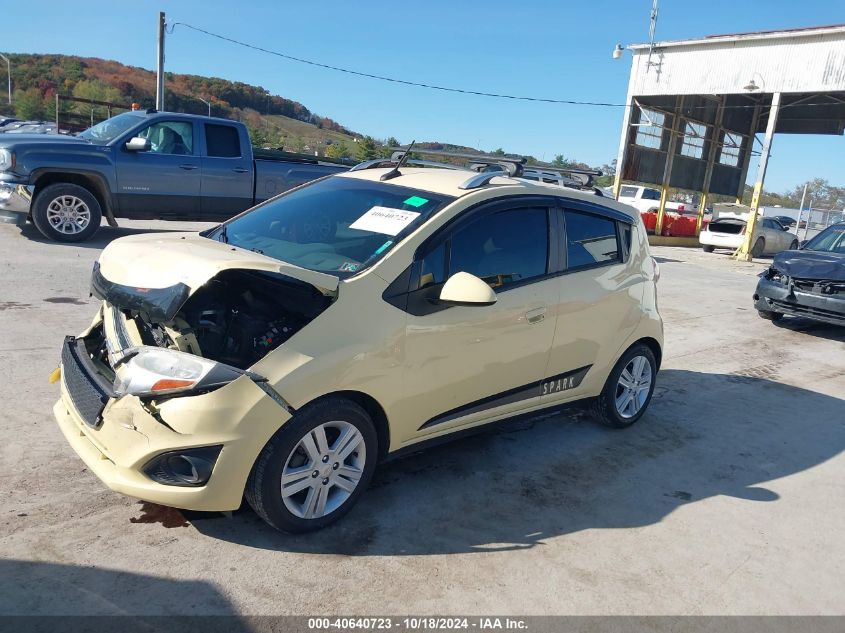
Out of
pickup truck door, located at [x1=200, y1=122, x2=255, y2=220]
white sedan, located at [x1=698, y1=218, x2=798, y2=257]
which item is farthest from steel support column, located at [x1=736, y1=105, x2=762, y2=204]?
pickup truck door, located at [x1=200, y1=122, x2=255, y2=220]

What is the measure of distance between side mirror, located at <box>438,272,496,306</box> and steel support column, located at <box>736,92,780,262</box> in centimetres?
2034

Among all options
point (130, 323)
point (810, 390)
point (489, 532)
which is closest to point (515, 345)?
point (489, 532)

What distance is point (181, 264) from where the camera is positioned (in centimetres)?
332

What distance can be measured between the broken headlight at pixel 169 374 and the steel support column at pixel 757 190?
847 inches

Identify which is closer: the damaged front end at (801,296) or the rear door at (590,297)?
the rear door at (590,297)

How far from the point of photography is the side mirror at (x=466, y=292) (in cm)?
347

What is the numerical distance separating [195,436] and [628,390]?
347 centimetres

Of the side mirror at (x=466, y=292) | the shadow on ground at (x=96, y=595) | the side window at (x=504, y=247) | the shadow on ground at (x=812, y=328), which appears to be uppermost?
the side window at (x=504, y=247)

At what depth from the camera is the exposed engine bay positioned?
127 inches

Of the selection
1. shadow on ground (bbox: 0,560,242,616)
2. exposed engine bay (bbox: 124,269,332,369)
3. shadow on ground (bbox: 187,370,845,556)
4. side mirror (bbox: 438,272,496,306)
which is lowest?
shadow on ground (bbox: 0,560,242,616)

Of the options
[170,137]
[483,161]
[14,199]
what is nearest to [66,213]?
[14,199]

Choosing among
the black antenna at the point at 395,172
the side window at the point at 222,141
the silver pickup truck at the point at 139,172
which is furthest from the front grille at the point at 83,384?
the side window at the point at 222,141

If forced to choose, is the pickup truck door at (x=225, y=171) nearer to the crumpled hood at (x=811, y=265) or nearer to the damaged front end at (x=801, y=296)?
the damaged front end at (x=801, y=296)

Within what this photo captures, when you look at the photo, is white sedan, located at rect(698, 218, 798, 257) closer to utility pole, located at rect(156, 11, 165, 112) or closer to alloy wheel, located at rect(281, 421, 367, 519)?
utility pole, located at rect(156, 11, 165, 112)
